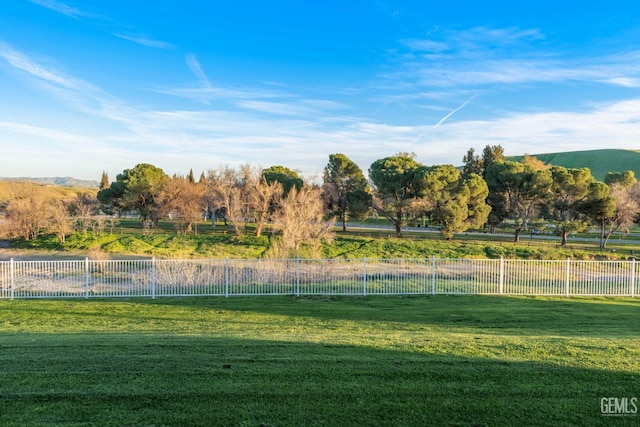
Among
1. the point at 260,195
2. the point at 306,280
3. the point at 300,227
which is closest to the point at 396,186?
the point at 260,195

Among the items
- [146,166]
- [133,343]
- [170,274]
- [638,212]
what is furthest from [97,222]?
[638,212]

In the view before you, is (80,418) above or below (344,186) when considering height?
below

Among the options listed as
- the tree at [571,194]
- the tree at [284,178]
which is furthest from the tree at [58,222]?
the tree at [571,194]

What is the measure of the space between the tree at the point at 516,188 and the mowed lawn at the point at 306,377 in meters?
31.3

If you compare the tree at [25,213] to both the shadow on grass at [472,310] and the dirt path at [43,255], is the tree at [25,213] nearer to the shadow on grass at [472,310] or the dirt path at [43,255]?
the dirt path at [43,255]

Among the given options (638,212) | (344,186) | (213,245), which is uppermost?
(344,186)

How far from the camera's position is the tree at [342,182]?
43.0 m

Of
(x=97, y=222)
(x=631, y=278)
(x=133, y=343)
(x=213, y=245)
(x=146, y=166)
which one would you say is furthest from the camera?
(x=146, y=166)

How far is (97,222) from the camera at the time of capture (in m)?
34.4

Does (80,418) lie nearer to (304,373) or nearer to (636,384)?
(304,373)

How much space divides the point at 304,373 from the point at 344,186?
40.6 meters

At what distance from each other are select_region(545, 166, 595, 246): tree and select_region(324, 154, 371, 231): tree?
1830 centimetres

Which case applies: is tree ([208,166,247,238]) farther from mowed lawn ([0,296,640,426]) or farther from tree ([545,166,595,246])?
tree ([545,166,595,246])

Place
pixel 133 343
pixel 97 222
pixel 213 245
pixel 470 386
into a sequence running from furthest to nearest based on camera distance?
pixel 97 222, pixel 213 245, pixel 133 343, pixel 470 386
